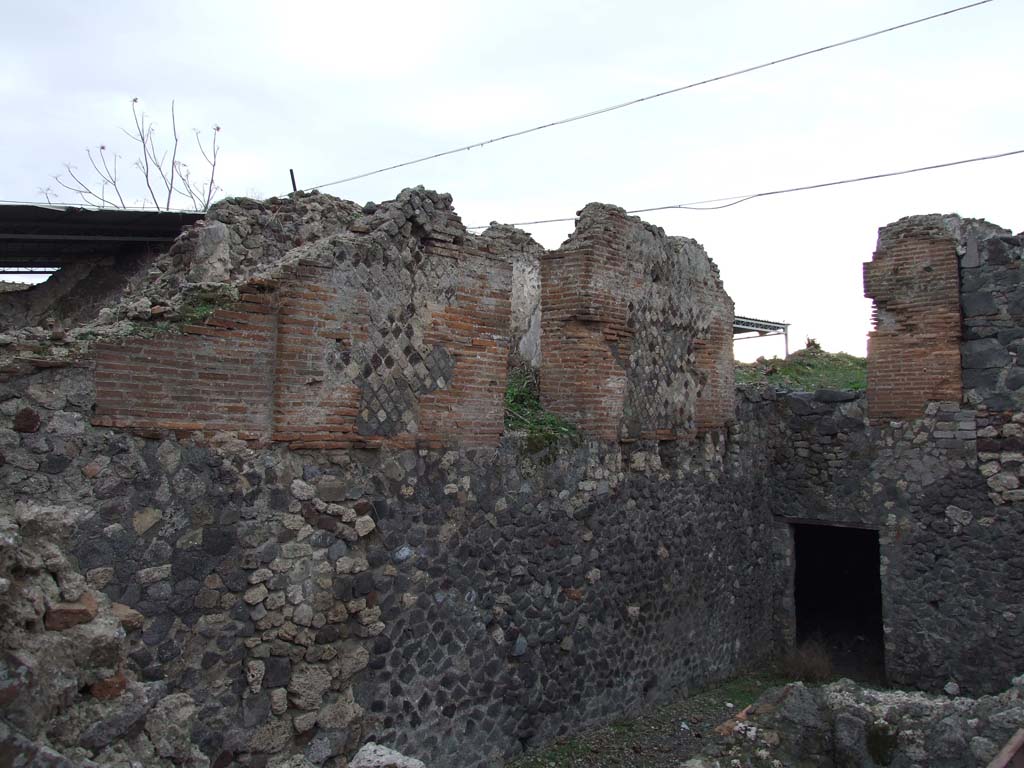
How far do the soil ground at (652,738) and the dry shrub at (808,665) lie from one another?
0.84 metres

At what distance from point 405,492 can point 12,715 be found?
2871 millimetres

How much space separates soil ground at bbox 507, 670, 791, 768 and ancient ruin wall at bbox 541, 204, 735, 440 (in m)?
2.40

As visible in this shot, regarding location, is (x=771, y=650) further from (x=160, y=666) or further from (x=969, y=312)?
(x=160, y=666)

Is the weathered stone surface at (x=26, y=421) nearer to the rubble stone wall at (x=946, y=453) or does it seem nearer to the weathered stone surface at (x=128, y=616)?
the weathered stone surface at (x=128, y=616)

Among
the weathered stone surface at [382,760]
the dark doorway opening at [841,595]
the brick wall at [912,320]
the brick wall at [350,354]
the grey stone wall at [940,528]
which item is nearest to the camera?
the weathered stone surface at [382,760]

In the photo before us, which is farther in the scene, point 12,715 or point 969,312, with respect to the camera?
point 969,312

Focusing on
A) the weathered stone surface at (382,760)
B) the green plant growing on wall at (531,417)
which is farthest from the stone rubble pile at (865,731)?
the green plant growing on wall at (531,417)

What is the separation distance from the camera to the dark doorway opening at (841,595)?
987cm

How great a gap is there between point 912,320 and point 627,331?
339 cm

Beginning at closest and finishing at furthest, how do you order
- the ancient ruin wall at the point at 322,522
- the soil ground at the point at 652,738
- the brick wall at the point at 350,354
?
the ancient ruin wall at the point at 322,522 → the brick wall at the point at 350,354 → the soil ground at the point at 652,738

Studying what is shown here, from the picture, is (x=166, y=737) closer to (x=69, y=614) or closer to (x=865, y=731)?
(x=69, y=614)

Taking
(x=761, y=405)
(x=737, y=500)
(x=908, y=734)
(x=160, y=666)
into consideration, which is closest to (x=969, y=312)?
(x=761, y=405)

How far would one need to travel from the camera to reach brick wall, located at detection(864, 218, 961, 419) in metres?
8.53

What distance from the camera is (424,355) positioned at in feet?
18.0
